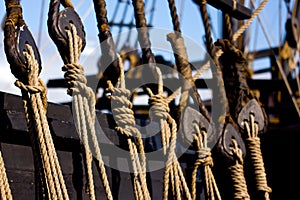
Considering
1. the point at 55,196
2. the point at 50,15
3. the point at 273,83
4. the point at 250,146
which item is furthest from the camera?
the point at 273,83

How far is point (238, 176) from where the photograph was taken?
5.49 feet

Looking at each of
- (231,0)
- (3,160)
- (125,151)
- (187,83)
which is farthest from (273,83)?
(3,160)

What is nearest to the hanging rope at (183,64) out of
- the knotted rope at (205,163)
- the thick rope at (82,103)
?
the knotted rope at (205,163)

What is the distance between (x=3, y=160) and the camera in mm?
1260

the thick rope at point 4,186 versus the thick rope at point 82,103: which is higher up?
the thick rope at point 82,103

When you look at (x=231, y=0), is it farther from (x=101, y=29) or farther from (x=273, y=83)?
(x=273, y=83)

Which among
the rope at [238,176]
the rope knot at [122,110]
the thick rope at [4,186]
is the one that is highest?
the rope knot at [122,110]

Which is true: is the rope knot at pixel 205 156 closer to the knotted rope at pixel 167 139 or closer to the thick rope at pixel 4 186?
the knotted rope at pixel 167 139

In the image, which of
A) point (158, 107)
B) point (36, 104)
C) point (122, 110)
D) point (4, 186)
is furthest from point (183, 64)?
point (4, 186)

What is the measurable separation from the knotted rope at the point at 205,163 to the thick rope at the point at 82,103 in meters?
0.34

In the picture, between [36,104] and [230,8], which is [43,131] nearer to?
[36,104]

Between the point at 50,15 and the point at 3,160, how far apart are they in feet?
1.03

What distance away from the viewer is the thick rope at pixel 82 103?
1.28 m

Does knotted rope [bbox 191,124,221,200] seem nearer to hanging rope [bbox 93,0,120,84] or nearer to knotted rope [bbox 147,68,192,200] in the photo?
knotted rope [bbox 147,68,192,200]
